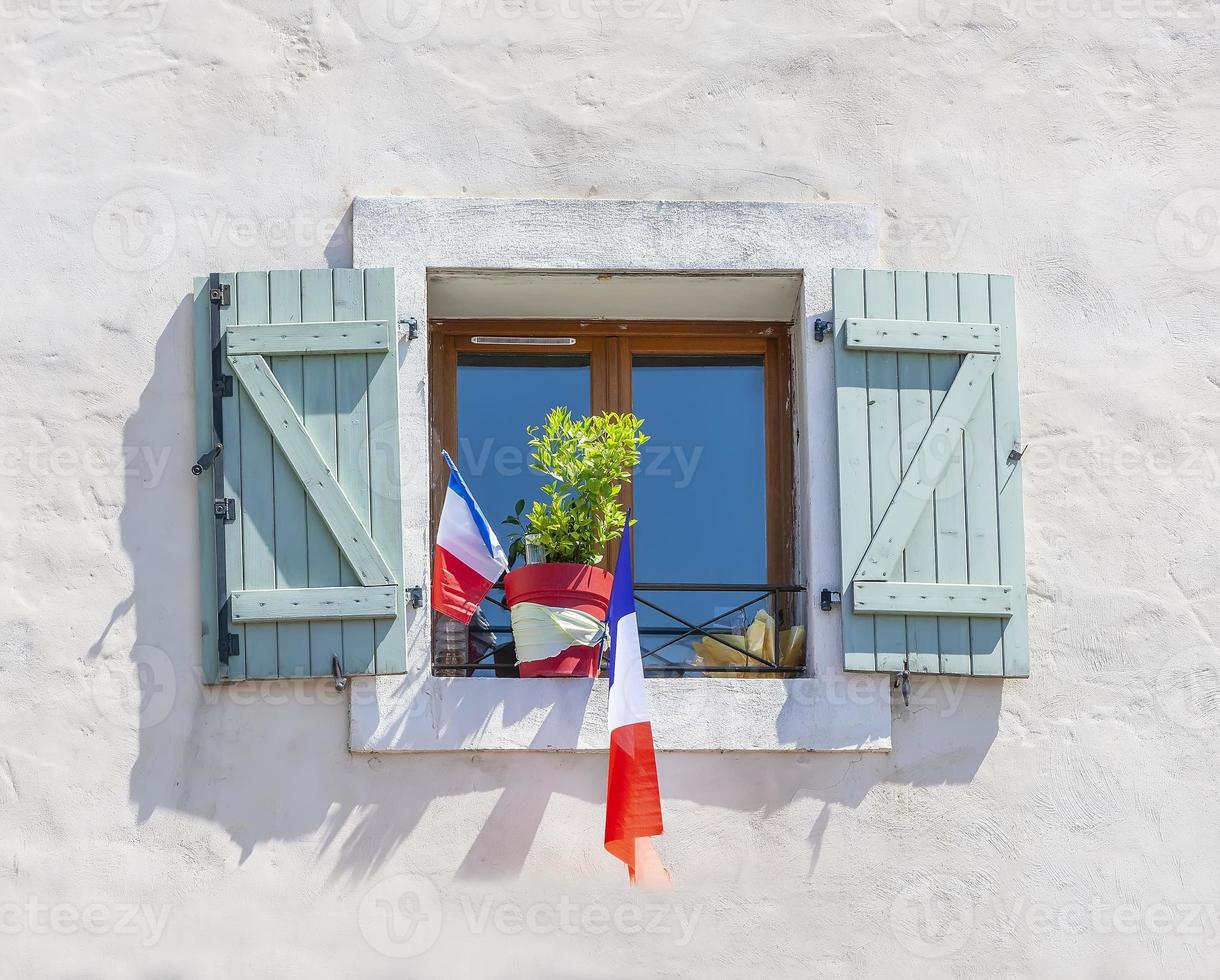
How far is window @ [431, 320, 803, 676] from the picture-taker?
17.8ft

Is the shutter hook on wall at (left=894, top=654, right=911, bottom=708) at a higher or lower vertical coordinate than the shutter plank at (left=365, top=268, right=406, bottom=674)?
lower

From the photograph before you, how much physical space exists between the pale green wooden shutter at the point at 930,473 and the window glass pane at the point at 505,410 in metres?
0.94

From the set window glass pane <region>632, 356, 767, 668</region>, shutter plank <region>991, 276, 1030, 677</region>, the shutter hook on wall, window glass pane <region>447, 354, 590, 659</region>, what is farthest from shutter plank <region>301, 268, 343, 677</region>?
shutter plank <region>991, 276, 1030, 677</region>

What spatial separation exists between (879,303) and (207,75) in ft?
7.06

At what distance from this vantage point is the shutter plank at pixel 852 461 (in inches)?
193

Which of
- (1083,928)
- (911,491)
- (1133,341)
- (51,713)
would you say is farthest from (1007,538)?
(51,713)

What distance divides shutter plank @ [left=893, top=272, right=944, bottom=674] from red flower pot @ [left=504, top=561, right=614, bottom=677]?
0.74 m

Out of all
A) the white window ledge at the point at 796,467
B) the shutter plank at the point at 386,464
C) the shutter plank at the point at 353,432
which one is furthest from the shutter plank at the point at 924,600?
the shutter plank at the point at 353,432

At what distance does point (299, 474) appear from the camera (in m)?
4.89

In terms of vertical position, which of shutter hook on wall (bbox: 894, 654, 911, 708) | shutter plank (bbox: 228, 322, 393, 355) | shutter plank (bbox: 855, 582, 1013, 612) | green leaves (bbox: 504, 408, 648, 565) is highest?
shutter plank (bbox: 228, 322, 393, 355)

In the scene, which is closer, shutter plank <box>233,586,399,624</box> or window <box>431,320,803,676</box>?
shutter plank <box>233,586,399,624</box>

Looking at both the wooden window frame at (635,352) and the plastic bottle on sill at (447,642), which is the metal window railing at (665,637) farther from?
the wooden window frame at (635,352)

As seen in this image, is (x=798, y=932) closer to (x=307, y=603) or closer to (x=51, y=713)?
(x=307, y=603)

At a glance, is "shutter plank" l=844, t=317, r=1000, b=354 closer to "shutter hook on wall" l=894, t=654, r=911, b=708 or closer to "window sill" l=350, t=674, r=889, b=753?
"shutter hook on wall" l=894, t=654, r=911, b=708
